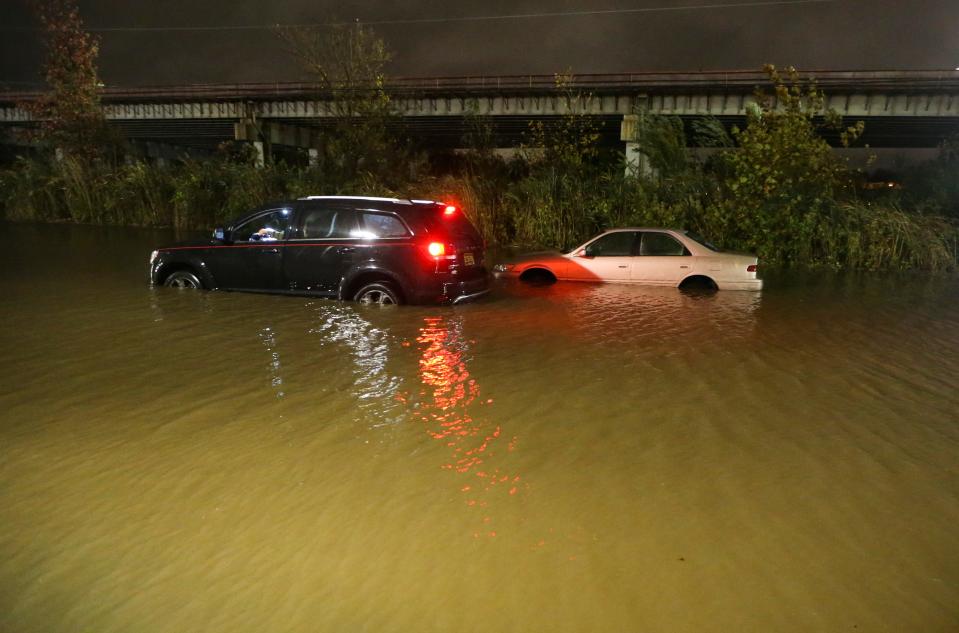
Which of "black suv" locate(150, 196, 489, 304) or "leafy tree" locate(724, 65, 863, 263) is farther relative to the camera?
"leafy tree" locate(724, 65, 863, 263)

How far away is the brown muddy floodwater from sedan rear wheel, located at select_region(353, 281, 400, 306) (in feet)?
4.03

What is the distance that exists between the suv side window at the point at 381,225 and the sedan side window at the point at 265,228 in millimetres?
1302

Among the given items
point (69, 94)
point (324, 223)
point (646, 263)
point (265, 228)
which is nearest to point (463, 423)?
point (324, 223)

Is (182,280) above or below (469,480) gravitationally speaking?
above

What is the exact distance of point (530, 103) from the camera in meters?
53.2

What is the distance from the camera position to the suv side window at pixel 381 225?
32.5ft

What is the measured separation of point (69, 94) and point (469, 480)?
114 feet

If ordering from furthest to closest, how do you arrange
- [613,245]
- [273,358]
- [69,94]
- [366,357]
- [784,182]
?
1. [69,94]
2. [784,182]
3. [613,245]
4. [366,357]
5. [273,358]

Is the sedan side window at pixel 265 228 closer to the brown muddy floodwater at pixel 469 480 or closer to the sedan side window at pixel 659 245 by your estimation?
the brown muddy floodwater at pixel 469 480

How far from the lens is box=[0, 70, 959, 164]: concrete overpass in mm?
45469

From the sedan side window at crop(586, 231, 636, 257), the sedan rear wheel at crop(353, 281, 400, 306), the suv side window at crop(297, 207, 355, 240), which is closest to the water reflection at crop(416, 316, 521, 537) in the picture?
the sedan rear wheel at crop(353, 281, 400, 306)

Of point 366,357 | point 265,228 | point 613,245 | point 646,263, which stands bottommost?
point 366,357

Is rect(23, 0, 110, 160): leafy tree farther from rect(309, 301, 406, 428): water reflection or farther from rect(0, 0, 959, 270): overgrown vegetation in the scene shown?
rect(309, 301, 406, 428): water reflection

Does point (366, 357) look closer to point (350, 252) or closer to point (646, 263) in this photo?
point (350, 252)
